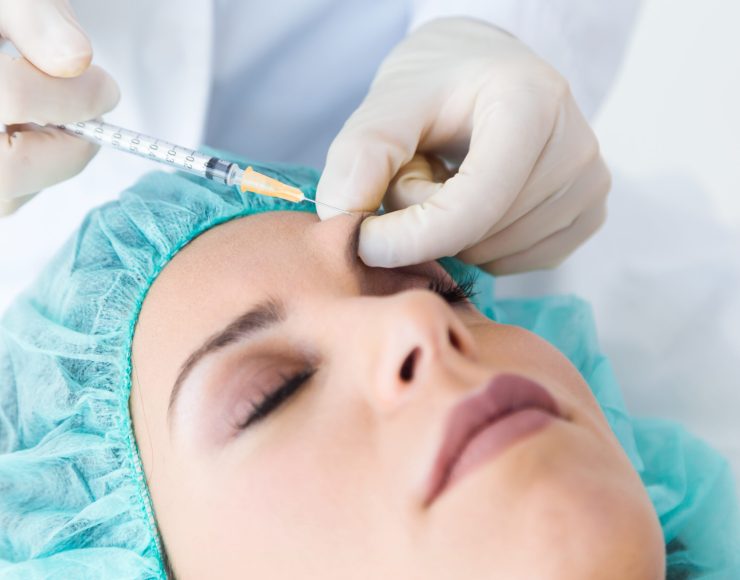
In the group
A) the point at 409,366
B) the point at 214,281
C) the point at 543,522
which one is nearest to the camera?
the point at 543,522

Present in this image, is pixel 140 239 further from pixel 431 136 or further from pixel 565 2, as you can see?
pixel 565 2

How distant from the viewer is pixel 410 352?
2.65 ft

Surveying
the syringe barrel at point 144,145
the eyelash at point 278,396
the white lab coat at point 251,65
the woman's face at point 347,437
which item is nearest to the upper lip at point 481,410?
the woman's face at point 347,437

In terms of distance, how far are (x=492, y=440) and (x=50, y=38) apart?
81 cm

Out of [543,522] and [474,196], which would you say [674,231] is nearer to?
[474,196]

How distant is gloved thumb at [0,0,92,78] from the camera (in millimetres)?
1029

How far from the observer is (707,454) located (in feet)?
4.10

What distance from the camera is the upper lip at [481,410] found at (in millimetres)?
748

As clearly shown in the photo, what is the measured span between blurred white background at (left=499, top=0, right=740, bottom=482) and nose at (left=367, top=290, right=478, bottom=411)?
0.83 meters

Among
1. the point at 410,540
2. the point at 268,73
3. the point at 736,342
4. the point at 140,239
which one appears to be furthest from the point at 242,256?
the point at 736,342

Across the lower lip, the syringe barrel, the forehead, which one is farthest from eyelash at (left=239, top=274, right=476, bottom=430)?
the syringe barrel

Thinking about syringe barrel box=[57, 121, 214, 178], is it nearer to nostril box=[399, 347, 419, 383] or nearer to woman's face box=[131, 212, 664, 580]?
woman's face box=[131, 212, 664, 580]

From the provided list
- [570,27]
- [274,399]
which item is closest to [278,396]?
[274,399]

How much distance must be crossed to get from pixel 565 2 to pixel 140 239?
38.3 inches
